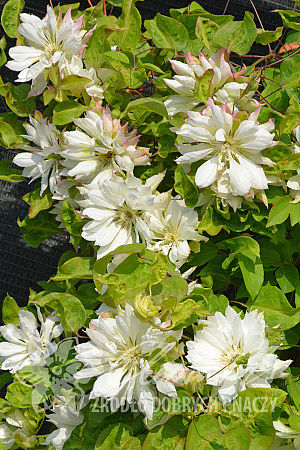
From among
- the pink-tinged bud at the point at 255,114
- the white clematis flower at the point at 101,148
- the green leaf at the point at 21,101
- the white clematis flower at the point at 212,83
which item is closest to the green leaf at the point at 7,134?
the green leaf at the point at 21,101

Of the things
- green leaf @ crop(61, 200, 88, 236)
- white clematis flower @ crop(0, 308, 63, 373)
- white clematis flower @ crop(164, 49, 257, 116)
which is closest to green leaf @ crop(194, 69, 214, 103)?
white clematis flower @ crop(164, 49, 257, 116)

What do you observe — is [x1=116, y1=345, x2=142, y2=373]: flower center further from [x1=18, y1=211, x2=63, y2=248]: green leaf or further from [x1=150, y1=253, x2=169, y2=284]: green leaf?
[x1=18, y1=211, x2=63, y2=248]: green leaf

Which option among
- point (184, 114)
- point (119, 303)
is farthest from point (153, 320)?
point (184, 114)

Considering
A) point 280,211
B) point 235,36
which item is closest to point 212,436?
point 280,211

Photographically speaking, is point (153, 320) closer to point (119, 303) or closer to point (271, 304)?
point (119, 303)

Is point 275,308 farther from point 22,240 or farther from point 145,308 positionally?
point 22,240

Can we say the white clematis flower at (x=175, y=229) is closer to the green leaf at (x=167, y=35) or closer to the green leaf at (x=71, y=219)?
the green leaf at (x=71, y=219)
